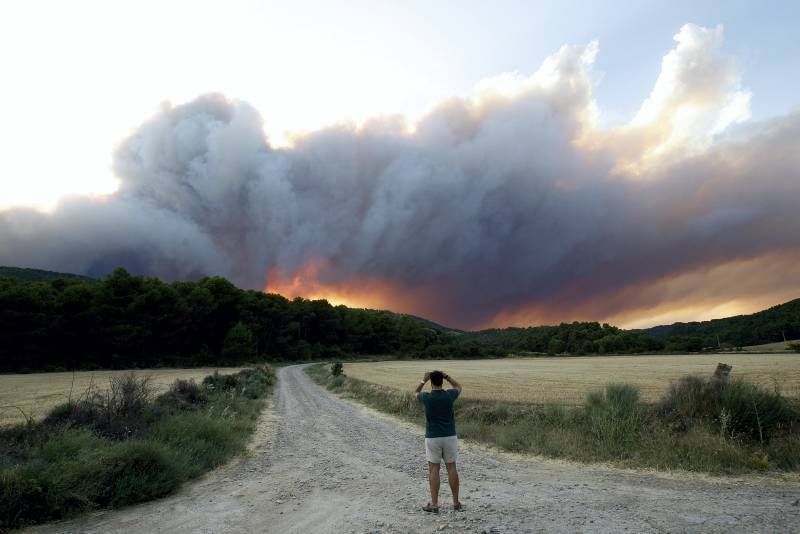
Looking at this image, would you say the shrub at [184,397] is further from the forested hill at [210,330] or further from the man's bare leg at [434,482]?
the forested hill at [210,330]

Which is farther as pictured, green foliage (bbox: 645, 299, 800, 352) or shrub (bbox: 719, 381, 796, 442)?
green foliage (bbox: 645, 299, 800, 352)

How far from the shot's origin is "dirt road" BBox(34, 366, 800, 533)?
686cm

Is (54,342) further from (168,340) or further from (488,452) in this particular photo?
(488,452)

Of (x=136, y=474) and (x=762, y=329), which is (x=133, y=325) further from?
(x=762, y=329)

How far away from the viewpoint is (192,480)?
10.4 metres

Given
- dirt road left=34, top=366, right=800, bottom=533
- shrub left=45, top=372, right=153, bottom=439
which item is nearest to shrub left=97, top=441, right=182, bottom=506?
dirt road left=34, top=366, right=800, bottom=533

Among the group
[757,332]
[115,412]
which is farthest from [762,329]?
[115,412]

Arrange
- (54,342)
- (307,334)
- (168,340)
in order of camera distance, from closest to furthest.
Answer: (54,342) < (168,340) < (307,334)

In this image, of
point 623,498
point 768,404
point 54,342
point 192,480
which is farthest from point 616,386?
point 54,342

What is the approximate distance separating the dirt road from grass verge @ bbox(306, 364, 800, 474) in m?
0.99

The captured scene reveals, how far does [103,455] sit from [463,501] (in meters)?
6.83

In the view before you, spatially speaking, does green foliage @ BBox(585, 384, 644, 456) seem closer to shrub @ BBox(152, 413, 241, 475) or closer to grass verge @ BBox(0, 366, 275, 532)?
shrub @ BBox(152, 413, 241, 475)

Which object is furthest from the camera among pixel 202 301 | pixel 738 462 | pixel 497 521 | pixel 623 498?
pixel 202 301

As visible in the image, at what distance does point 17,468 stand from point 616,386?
15006 mm
